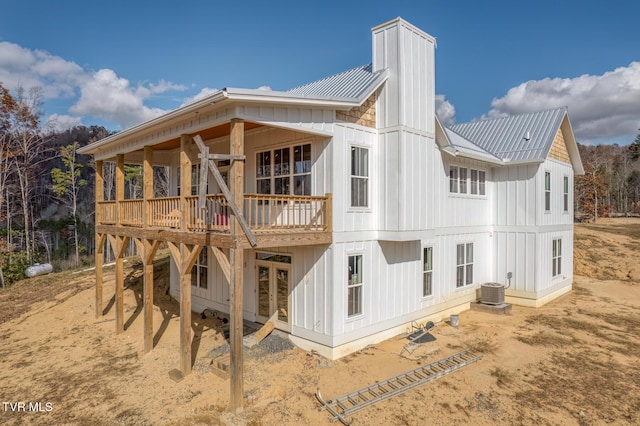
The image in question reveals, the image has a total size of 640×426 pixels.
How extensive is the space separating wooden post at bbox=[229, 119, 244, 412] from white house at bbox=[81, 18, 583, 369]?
0.13 feet

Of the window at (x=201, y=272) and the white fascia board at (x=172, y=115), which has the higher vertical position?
the white fascia board at (x=172, y=115)

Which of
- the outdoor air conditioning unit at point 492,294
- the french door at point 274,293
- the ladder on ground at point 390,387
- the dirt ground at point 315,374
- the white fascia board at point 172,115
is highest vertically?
the white fascia board at point 172,115

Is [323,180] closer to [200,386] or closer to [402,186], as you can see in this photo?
[402,186]

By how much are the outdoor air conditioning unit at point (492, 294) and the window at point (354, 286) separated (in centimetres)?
653

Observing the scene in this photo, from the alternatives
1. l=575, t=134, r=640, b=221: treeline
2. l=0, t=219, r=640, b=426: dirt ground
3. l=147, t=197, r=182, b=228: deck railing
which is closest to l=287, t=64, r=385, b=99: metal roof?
l=147, t=197, r=182, b=228: deck railing

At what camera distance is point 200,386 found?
7895 millimetres

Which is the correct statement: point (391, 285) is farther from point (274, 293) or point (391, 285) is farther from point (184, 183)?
point (184, 183)

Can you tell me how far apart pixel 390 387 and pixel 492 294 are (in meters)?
7.87

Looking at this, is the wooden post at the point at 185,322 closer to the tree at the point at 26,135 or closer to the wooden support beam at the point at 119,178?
the wooden support beam at the point at 119,178

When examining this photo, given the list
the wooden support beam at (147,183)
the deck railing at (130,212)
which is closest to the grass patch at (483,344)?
the wooden support beam at (147,183)

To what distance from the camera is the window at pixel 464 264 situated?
13664 millimetres

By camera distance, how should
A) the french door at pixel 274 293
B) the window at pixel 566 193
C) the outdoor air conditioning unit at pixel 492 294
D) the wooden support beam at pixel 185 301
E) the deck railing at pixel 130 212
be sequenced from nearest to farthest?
1. the wooden support beam at pixel 185 301
2. the french door at pixel 274 293
3. the deck railing at pixel 130 212
4. the outdoor air conditioning unit at pixel 492 294
5. the window at pixel 566 193

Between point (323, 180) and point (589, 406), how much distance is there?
7.25 meters

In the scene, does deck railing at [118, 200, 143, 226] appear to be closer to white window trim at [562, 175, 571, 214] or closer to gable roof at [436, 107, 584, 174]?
gable roof at [436, 107, 584, 174]
